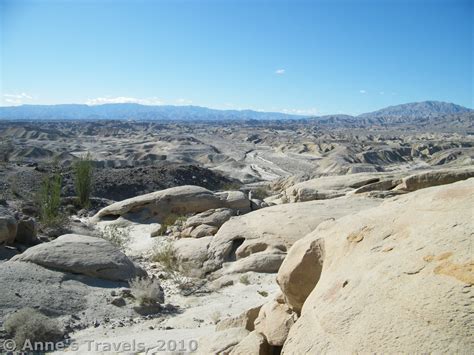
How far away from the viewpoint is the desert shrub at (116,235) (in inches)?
486

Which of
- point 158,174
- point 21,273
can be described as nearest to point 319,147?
point 158,174

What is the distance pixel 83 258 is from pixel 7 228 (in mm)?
2667

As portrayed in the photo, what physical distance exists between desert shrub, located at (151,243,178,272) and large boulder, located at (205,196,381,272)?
0.92 metres

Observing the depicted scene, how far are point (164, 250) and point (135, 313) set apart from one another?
4000 mm

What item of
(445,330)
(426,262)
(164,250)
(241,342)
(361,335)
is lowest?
(164,250)

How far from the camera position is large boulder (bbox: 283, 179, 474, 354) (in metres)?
2.63

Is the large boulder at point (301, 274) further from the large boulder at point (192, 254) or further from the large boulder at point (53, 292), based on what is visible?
the large boulder at point (192, 254)

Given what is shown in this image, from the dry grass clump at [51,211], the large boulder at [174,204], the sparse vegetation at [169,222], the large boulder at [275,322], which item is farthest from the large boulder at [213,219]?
the large boulder at [275,322]

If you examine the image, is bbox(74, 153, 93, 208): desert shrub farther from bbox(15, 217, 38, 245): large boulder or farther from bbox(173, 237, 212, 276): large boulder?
bbox(173, 237, 212, 276): large boulder

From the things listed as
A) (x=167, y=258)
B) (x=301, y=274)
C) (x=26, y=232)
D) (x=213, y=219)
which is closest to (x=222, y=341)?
(x=301, y=274)

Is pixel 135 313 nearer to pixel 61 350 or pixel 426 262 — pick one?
pixel 61 350

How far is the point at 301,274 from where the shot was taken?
454 cm

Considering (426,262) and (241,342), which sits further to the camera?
(241,342)

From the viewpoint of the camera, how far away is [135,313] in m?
6.78
